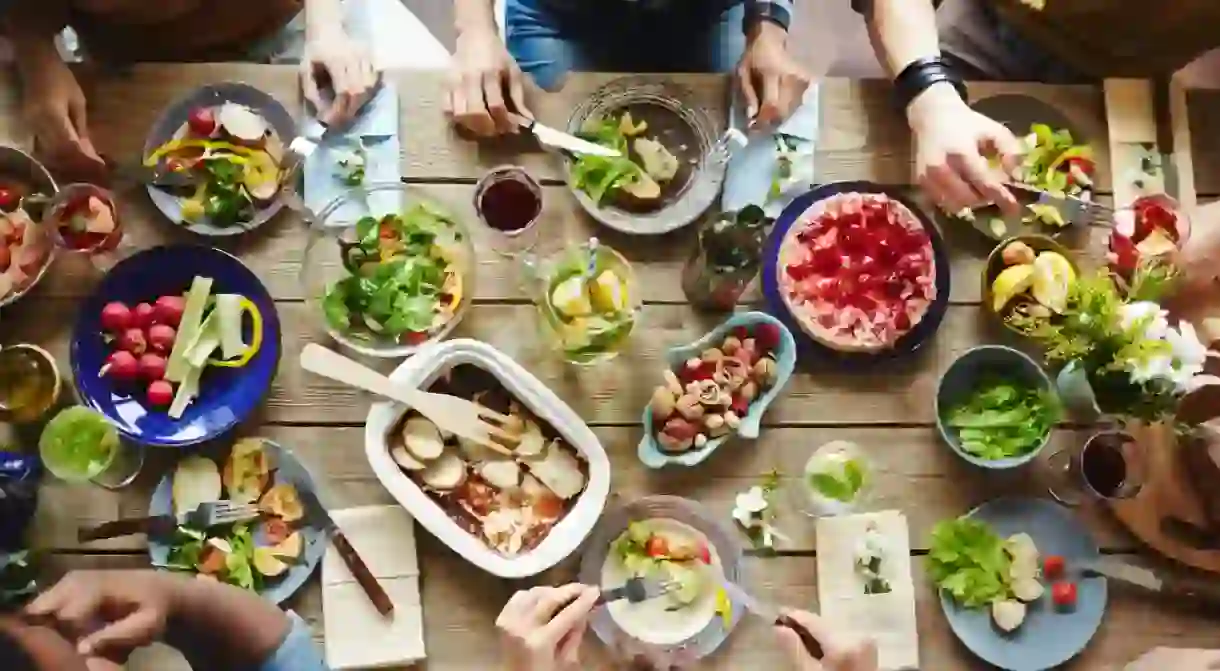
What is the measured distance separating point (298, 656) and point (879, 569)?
658 mm

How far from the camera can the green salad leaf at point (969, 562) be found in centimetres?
120

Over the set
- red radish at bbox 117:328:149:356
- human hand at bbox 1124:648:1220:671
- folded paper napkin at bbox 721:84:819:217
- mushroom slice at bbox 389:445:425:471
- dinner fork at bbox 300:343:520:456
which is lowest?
human hand at bbox 1124:648:1220:671

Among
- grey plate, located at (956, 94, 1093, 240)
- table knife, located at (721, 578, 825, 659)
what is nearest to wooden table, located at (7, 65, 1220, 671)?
table knife, located at (721, 578, 825, 659)

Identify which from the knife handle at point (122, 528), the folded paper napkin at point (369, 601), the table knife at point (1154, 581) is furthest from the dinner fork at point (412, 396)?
the table knife at point (1154, 581)

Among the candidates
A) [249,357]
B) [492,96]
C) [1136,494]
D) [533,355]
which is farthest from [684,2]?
[1136,494]

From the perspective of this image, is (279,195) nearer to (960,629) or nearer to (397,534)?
(397,534)

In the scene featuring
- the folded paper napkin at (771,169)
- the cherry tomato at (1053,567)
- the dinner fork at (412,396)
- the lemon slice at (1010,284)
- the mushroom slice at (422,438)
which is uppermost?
the folded paper napkin at (771,169)

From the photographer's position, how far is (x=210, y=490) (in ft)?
3.84

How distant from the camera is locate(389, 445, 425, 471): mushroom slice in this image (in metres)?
1.17

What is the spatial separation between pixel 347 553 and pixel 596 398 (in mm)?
330

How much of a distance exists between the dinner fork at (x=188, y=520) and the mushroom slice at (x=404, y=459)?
16 centimetres

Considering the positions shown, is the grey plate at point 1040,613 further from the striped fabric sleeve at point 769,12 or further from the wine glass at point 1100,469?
the striped fabric sleeve at point 769,12

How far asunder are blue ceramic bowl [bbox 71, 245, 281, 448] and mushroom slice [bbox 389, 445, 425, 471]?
17 cm

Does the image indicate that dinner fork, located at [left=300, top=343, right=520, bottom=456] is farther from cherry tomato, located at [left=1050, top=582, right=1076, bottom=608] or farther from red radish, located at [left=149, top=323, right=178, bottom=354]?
cherry tomato, located at [left=1050, top=582, right=1076, bottom=608]
